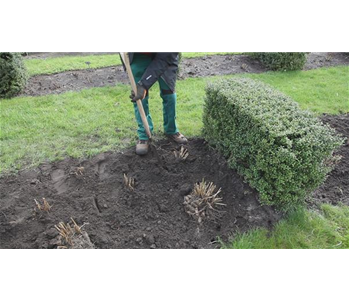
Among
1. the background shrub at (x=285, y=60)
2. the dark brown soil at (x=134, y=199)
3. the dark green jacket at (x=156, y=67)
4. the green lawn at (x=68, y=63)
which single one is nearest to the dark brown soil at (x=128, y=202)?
the dark brown soil at (x=134, y=199)

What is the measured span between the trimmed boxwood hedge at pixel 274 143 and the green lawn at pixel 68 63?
217 inches

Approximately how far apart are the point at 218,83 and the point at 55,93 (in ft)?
14.7

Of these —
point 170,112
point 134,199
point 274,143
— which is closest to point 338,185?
point 274,143

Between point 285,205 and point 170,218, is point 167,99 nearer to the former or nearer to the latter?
point 170,218

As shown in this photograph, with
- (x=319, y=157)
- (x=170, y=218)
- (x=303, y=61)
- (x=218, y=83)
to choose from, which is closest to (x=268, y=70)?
(x=303, y=61)

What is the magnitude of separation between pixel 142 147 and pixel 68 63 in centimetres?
533

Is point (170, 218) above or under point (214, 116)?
under

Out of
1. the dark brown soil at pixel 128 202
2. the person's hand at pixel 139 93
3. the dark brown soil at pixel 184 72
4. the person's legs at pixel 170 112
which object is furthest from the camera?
the dark brown soil at pixel 184 72

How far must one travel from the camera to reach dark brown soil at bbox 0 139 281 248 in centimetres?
383

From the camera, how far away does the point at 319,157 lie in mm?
3639

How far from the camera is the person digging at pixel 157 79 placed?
4.35 metres

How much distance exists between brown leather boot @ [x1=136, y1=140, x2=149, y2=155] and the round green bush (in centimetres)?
407

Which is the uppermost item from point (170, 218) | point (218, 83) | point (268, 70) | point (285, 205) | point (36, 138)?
point (268, 70)

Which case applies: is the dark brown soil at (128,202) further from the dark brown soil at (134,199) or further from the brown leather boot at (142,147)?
the brown leather boot at (142,147)
